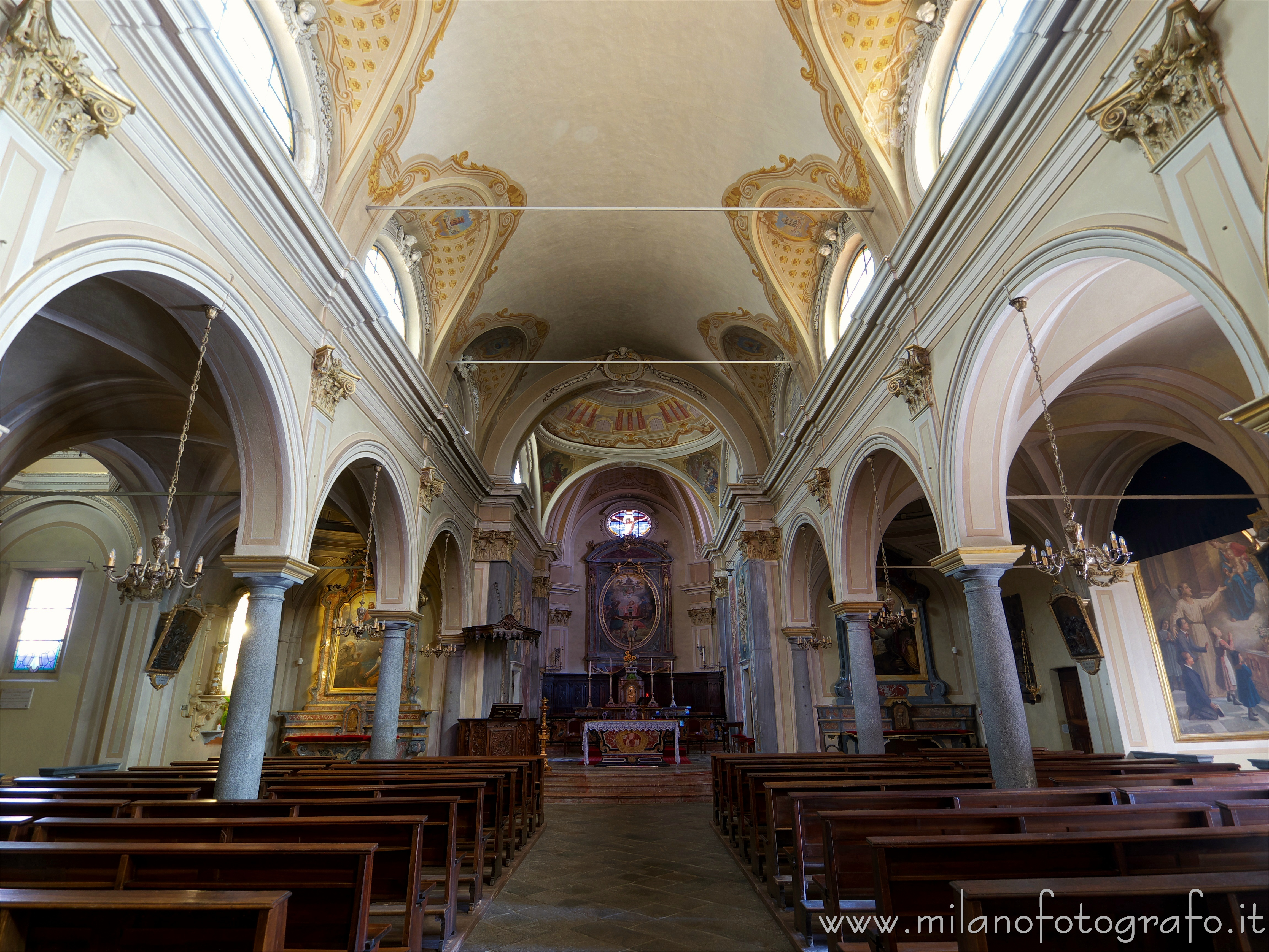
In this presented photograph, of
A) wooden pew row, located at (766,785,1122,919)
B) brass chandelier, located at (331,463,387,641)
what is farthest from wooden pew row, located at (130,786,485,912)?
brass chandelier, located at (331,463,387,641)

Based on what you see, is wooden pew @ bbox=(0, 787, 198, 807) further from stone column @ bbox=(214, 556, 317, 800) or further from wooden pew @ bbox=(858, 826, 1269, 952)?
wooden pew @ bbox=(858, 826, 1269, 952)

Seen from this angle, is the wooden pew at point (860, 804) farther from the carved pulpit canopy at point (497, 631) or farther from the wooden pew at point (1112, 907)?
the carved pulpit canopy at point (497, 631)

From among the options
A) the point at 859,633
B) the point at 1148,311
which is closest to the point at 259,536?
the point at 859,633

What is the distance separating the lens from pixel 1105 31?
16.8 feet

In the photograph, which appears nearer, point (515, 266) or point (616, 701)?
point (515, 266)

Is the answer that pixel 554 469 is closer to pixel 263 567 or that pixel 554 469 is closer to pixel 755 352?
pixel 755 352

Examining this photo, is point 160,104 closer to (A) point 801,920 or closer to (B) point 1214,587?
(A) point 801,920

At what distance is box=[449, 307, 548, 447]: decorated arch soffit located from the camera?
46.4ft

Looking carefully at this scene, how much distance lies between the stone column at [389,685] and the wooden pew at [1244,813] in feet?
34.5

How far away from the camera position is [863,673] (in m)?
11.4

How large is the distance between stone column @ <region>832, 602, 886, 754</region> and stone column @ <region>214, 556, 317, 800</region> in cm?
814

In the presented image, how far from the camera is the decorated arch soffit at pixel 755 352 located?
13758 millimetres

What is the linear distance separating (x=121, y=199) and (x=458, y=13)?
16.8 feet

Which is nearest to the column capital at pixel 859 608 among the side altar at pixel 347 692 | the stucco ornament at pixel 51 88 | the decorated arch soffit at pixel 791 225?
the decorated arch soffit at pixel 791 225
